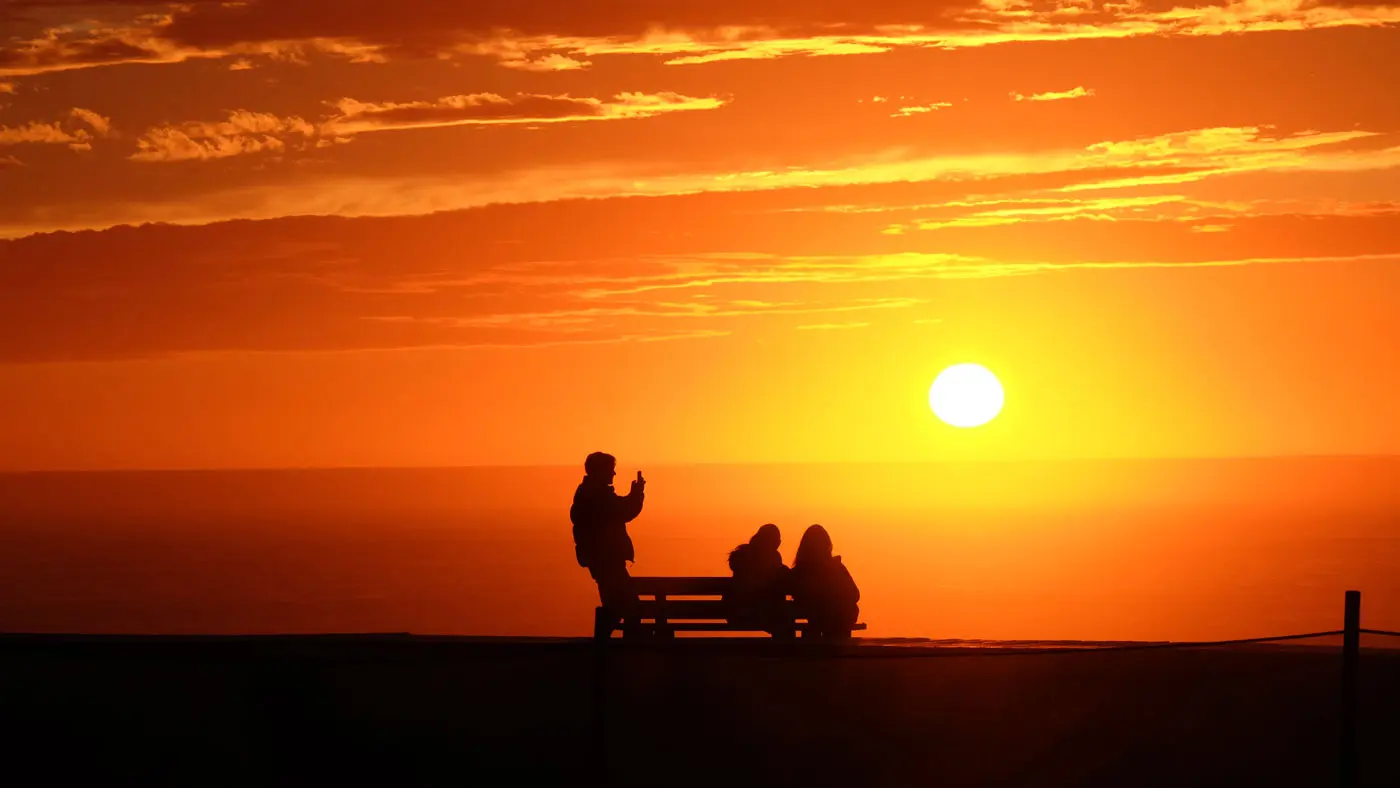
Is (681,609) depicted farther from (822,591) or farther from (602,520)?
(822,591)

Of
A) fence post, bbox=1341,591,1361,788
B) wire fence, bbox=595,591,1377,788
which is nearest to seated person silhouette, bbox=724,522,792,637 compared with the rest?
wire fence, bbox=595,591,1377,788

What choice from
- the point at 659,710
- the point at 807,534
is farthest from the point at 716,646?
the point at 807,534

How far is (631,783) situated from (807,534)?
328 cm

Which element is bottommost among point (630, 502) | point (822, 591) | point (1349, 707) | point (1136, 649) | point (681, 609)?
point (1349, 707)

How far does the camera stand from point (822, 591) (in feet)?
46.0

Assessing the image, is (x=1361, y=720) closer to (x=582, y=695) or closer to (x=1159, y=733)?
(x=1159, y=733)

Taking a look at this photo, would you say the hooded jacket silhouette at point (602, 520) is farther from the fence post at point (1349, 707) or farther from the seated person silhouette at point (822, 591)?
the fence post at point (1349, 707)

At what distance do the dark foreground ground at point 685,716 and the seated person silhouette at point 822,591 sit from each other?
183cm

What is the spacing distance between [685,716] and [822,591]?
2.38 m

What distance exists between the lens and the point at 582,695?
1205 centimetres

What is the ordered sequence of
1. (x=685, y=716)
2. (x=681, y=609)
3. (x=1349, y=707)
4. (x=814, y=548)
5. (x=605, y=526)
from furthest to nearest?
(x=681, y=609) < (x=814, y=548) < (x=605, y=526) < (x=685, y=716) < (x=1349, y=707)

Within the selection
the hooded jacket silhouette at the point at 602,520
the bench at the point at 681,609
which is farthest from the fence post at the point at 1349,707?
the hooded jacket silhouette at the point at 602,520

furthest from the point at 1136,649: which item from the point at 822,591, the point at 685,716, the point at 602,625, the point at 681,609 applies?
the point at 602,625

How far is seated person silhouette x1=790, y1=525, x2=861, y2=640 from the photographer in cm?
1401
